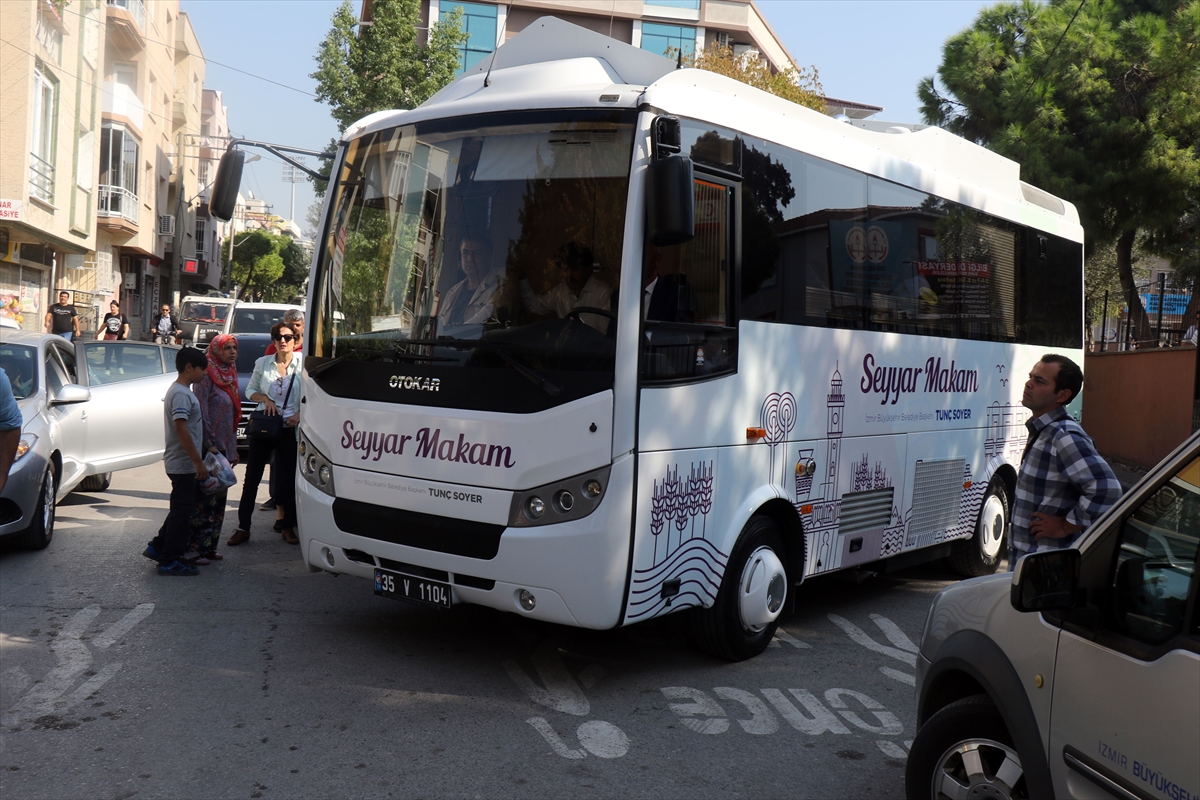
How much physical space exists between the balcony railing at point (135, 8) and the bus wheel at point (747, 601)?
37196 millimetres

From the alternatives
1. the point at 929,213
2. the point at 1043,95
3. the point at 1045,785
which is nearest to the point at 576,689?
the point at 1045,785

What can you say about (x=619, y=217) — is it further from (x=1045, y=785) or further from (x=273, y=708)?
(x=1045, y=785)

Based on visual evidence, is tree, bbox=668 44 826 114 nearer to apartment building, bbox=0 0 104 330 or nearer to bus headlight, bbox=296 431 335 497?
apartment building, bbox=0 0 104 330

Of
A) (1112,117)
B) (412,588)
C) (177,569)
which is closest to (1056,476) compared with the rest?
(412,588)

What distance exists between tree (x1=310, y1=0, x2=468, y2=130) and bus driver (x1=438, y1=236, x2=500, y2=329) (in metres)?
29.1

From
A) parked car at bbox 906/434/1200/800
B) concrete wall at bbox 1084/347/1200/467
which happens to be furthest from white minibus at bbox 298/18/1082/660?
concrete wall at bbox 1084/347/1200/467

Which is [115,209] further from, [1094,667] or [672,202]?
[1094,667]

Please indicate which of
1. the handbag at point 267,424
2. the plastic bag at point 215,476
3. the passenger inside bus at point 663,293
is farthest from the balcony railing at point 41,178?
the passenger inside bus at point 663,293

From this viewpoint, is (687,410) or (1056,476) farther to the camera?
(687,410)

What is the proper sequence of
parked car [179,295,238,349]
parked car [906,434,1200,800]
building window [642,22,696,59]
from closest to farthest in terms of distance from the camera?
parked car [906,434,1200,800]
parked car [179,295,238,349]
building window [642,22,696,59]

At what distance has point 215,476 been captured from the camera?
8.07m

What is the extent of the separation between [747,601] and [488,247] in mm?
2392

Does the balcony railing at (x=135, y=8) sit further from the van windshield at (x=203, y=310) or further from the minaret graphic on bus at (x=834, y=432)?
the minaret graphic on bus at (x=834, y=432)

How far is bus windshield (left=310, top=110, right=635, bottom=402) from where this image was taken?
214 inches
